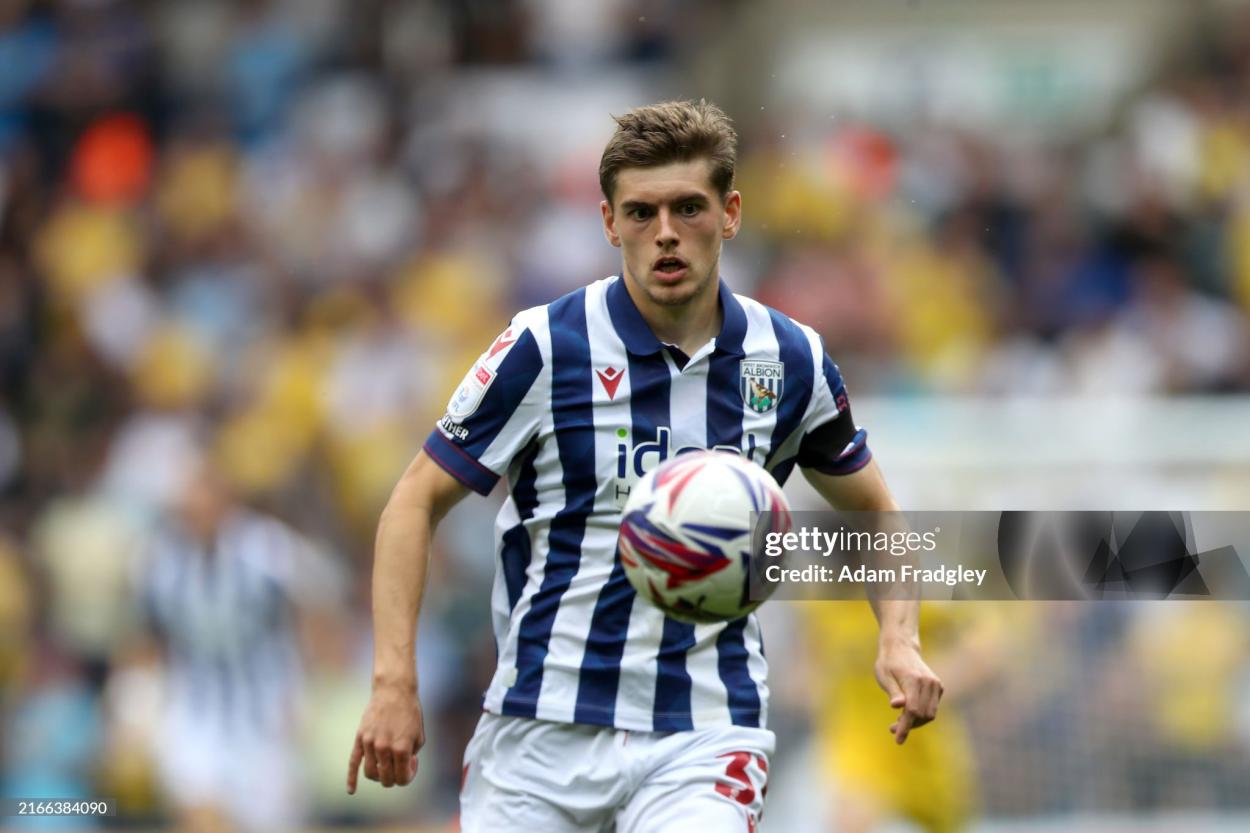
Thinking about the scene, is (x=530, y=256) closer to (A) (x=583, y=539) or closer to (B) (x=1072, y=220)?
(B) (x=1072, y=220)

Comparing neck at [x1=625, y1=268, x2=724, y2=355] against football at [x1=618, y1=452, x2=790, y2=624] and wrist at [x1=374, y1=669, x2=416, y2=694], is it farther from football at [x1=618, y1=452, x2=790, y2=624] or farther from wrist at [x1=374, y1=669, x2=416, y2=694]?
wrist at [x1=374, y1=669, x2=416, y2=694]

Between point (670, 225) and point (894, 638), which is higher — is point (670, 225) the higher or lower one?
the higher one

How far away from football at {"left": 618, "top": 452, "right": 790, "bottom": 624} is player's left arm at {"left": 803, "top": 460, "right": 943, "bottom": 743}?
0.54 meters

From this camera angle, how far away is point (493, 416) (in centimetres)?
485

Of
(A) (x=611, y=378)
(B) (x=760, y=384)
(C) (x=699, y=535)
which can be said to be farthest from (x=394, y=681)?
(B) (x=760, y=384)

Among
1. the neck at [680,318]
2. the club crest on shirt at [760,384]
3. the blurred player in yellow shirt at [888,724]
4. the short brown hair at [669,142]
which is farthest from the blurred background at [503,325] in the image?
the short brown hair at [669,142]

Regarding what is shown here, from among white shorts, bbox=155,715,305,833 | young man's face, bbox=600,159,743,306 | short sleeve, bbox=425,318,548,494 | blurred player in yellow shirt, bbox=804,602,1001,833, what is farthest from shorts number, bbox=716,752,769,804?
white shorts, bbox=155,715,305,833

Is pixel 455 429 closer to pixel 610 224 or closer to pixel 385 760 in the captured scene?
pixel 610 224

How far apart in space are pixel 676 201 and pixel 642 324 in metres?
0.35

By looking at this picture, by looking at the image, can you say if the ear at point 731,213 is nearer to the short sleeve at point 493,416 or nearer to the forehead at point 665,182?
the forehead at point 665,182

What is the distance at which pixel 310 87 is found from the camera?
50.5ft

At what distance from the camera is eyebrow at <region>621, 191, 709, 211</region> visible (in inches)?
189

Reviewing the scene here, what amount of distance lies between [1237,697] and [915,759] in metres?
2.57

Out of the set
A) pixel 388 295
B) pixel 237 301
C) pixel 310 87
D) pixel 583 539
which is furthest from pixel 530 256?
pixel 583 539
